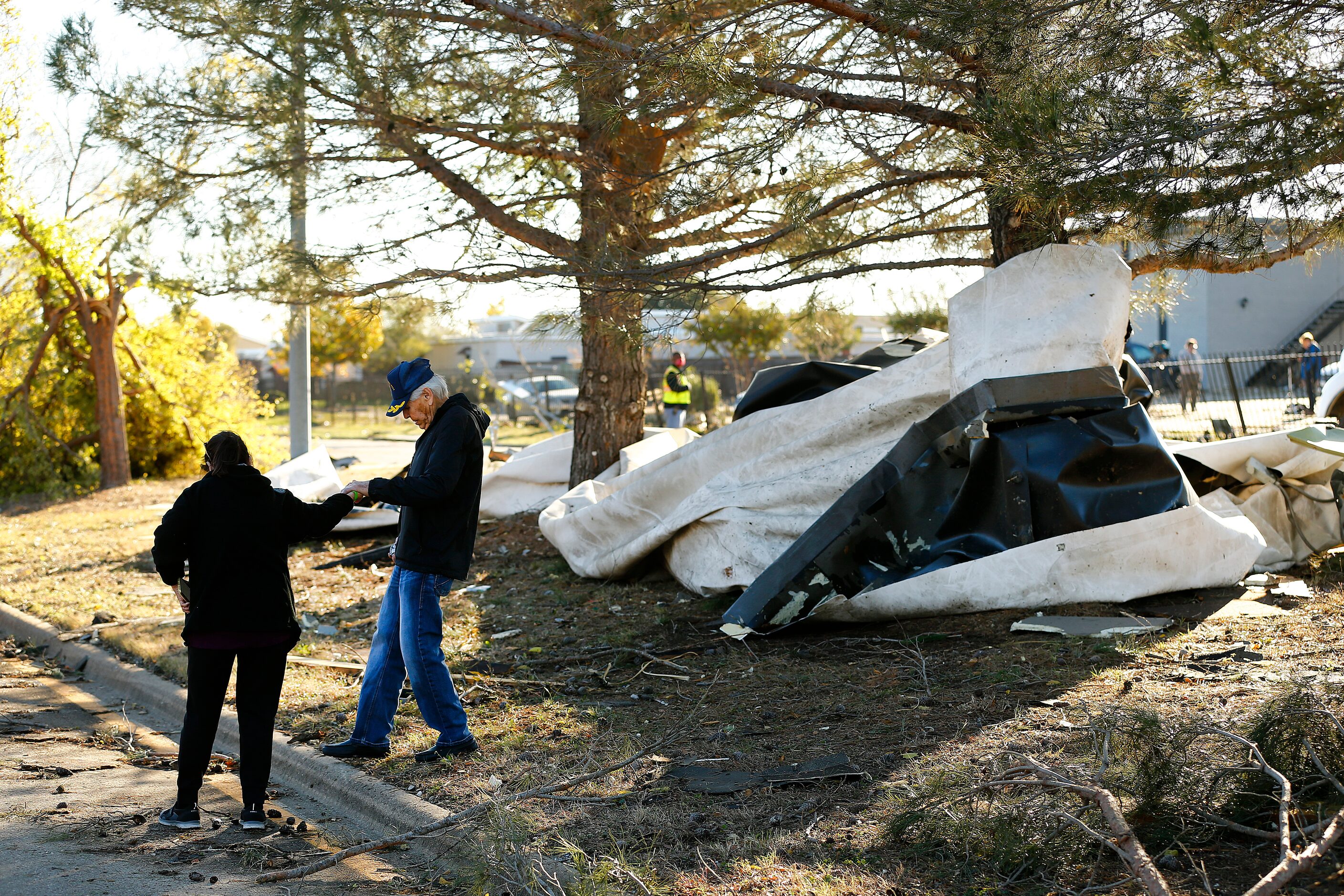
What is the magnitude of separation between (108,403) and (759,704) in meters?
13.8

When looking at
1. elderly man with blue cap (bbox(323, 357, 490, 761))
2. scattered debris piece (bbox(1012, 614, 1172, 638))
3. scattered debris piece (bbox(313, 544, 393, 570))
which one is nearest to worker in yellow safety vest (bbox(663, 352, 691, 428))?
scattered debris piece (bbox(313, 544, 393, 570))

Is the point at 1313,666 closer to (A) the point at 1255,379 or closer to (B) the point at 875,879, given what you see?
(B) the point at 875,879

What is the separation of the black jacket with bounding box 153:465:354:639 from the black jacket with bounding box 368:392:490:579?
16.8 inches

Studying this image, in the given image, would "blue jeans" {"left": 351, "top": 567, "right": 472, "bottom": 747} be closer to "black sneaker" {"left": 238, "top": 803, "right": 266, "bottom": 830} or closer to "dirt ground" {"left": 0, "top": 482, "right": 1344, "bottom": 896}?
"dirt ground" {"left": 0, "top": 482, "right": 1344, "bottom": 896}

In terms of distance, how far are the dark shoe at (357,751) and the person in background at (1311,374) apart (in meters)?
15.6

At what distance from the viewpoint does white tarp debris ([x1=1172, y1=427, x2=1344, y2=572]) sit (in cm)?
738

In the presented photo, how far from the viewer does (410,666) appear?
4668mm

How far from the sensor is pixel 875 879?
10.7 ft

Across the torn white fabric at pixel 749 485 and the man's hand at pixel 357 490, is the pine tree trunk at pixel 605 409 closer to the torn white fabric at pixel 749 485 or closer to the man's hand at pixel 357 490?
the torn white fabric at pixel 749 485

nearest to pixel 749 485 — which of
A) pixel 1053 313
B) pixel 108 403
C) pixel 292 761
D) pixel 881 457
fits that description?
pixel 881 457

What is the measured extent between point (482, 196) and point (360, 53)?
4.88ft

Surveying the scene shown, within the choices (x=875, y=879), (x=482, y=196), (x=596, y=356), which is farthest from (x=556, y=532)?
(x=875, y=879)

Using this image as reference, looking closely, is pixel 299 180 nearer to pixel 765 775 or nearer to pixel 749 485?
pixel 749 485

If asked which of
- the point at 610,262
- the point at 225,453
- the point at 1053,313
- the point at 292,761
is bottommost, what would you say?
the point at 292,761
